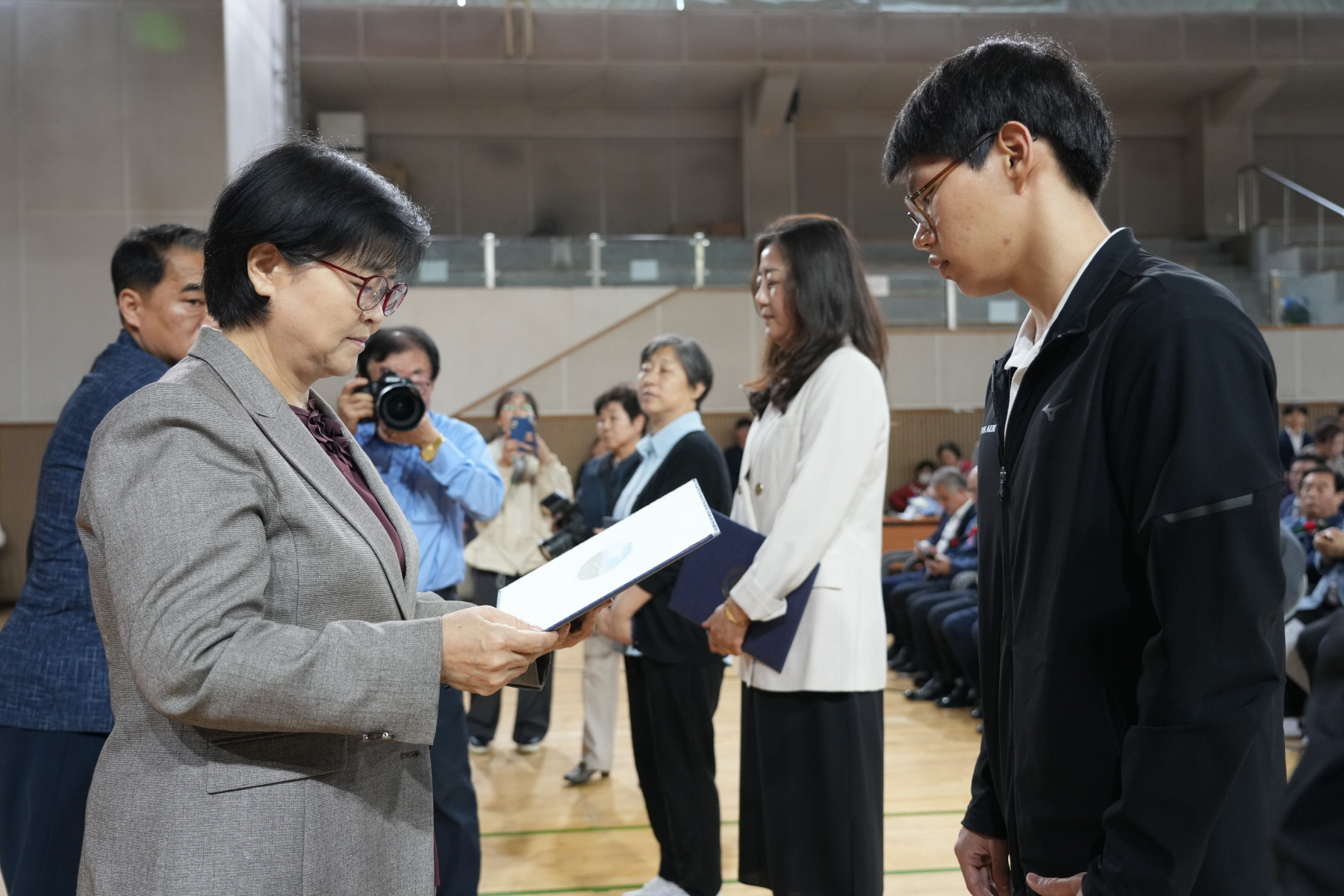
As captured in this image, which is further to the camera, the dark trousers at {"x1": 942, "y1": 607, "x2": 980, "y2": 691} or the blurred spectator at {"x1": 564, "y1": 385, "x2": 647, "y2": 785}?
the dark trousers at {"x1": 942, "y1": 607, "x2": 980, "y2": 691}

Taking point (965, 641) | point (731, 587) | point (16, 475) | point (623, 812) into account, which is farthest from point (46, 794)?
point (16, 475)

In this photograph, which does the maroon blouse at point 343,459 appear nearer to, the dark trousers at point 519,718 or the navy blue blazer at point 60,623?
the navy blue blazer at point 60,623

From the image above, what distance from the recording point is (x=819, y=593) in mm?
2172

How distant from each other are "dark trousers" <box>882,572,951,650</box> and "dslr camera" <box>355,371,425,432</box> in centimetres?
387

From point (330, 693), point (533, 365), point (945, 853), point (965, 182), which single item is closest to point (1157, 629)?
point (965, 182)

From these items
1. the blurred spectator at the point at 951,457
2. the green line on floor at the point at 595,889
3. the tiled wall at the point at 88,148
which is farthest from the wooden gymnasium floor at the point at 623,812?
the tiled wall at the point at 88,148

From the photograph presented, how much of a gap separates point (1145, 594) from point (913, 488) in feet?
30.5

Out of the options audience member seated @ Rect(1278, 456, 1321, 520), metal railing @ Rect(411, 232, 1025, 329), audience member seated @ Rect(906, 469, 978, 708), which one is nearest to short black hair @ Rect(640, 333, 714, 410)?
audience member seated @ Rect(906, 469, 978, 708)

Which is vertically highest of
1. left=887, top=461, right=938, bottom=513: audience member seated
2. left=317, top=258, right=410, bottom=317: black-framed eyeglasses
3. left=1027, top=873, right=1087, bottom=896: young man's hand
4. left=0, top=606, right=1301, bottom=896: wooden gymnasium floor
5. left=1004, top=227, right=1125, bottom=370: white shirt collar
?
left=317, top=258, right=410, bottom=317: black-framed eyeglasses

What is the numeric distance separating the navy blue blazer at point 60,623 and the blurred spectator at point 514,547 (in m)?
2.87

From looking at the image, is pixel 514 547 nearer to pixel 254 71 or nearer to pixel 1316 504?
pixel 1316 504

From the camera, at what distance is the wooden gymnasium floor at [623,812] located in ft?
10.1

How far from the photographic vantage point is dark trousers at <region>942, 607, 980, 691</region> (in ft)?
16.7

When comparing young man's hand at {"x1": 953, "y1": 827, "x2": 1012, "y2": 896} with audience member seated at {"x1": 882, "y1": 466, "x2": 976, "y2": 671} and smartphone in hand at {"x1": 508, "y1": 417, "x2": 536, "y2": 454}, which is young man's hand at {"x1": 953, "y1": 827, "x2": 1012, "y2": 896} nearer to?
smartphone in hand at {"x1": 508, "y1": 417, "x2": 536, "y2": 454}
